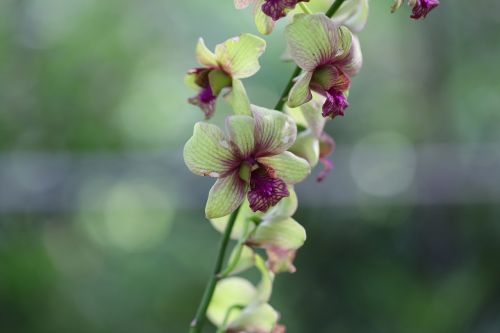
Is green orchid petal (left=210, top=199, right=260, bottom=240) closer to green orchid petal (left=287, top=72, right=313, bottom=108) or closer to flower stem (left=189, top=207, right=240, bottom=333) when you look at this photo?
flower stem (left=189, top=207, right=240, bottom=333)

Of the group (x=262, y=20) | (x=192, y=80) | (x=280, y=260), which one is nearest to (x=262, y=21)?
(x=262, y=20)

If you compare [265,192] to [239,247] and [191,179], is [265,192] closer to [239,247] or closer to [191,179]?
[239,247]

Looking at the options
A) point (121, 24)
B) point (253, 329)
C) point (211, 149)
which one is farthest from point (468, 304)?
point (211, 149)

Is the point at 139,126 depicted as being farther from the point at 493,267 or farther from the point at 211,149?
the point at 211,149

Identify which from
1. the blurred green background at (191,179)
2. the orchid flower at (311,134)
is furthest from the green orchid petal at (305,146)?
the blurred green background at (191,179)

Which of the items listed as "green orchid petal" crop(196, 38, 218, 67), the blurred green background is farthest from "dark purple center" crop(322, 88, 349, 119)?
the blurred green background

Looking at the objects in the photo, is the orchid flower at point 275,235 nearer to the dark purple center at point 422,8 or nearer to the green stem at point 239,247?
the green stem at point 239,247
